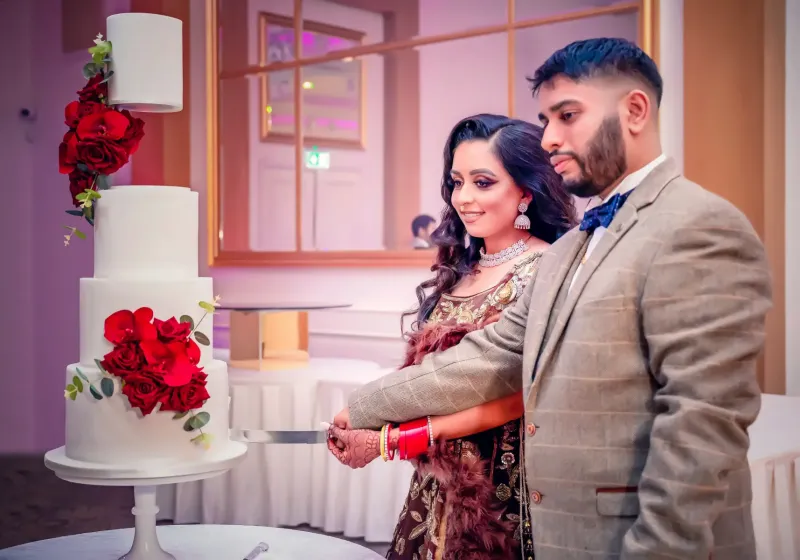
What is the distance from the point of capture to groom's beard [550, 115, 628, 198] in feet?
4.41

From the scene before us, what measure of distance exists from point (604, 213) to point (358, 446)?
2.21 ft

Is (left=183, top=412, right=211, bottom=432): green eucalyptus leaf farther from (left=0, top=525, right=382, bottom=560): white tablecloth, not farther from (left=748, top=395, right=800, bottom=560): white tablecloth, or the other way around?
(left=748, top=395, right=800, bottom=560): white tablecloth

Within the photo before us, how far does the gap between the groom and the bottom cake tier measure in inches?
31.7

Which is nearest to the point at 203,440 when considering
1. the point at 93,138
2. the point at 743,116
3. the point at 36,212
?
the point at 93,138

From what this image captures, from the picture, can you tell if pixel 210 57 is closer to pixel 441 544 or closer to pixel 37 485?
pixel 37 485

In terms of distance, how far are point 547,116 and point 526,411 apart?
1.51ft

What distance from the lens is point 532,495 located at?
1406 millimetres

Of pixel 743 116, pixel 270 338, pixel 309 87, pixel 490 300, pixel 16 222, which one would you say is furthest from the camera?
pixel 16 222

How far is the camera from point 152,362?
1841 millimetres

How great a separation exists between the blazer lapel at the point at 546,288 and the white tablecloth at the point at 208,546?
0.70m

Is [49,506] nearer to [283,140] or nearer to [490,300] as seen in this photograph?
[283,140]

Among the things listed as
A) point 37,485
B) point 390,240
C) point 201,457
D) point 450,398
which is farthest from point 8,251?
point 450,398

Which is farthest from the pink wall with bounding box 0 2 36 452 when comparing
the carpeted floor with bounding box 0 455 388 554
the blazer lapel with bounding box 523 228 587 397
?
the blazer lapel with bounding box 523 228 587 397

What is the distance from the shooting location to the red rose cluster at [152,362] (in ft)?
6.05
